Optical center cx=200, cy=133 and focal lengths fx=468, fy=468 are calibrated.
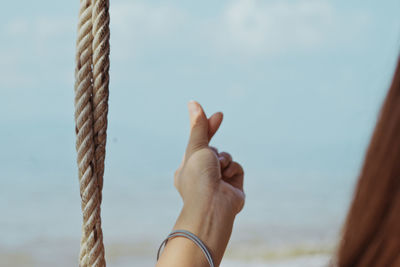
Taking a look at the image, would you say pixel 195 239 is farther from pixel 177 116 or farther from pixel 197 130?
pixel 177 116

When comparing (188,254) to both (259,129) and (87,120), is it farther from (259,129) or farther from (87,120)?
(259,129)

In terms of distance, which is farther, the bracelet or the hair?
the bracelet

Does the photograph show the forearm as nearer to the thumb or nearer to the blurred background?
the thumb

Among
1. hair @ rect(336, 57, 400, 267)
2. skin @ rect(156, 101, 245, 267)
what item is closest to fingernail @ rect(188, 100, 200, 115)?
skin @ rect(156, 101, 245, 267)

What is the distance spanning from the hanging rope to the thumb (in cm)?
33

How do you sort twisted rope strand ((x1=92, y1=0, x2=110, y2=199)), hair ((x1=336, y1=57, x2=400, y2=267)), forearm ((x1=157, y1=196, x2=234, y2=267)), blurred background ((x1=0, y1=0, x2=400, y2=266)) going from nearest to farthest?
hair ((x1=336, y1=57, x2=400, y2=267))
twisted rope strand ((x1=92, y1=0, x2=110, y2=199))
forearm ((x1=157, y1=196, x2=234, y2=267))
blurred background ((x1=0, y1=0, x2=400, y2=266))

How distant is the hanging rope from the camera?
1.93ft

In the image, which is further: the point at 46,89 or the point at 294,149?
the point at 294,149

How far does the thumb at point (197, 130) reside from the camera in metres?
0.91

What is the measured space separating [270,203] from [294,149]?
2.22 m

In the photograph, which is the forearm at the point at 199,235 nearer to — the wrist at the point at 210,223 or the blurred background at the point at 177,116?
the wrist at the point at 210,223

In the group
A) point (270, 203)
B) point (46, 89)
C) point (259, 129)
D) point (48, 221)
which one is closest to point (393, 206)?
point (48, 221)

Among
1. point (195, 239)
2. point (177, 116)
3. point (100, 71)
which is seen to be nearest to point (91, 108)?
point (100, 71)

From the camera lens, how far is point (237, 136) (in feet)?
26.6
